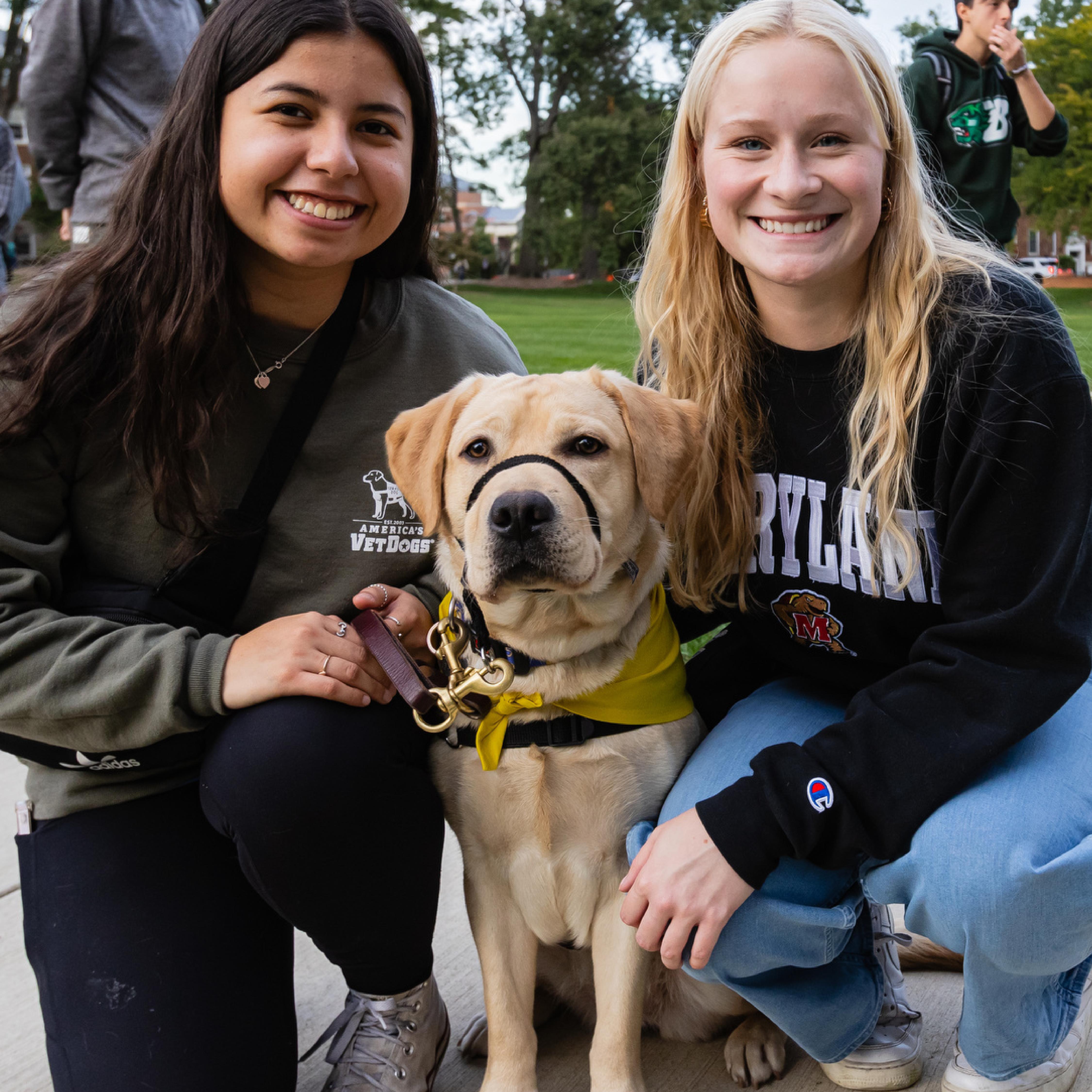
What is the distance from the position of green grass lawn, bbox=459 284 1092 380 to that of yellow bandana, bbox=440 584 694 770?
2.77 ft

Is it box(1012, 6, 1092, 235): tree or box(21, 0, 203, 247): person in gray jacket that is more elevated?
box(1012, 6, 1092, 235): tree

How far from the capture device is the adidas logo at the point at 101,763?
6.59 feet

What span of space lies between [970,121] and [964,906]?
527 cm

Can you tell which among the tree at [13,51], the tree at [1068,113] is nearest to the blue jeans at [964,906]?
the tree at [1068,113]

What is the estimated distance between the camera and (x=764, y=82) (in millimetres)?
1912

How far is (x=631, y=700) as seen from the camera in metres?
2.07

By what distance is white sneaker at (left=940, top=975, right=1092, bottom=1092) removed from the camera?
1.90m

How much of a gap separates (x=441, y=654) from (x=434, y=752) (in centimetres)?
20

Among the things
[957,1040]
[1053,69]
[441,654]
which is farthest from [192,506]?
[1053,69]

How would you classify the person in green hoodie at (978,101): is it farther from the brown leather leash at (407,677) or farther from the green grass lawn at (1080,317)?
the brown leather leash at (407,677)

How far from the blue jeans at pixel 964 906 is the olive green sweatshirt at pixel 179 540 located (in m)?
0.84

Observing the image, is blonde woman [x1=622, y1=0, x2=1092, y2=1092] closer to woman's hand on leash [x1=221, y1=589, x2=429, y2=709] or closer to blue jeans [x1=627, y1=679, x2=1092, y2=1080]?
blue jeans [x1=627, y1=679, x2=1092, y2=1080]

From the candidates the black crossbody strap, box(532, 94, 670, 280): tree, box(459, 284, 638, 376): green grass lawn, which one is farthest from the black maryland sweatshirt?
box(532, 94, 670, 280): tree

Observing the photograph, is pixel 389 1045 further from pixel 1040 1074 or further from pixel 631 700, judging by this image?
pixel 1040 1074
